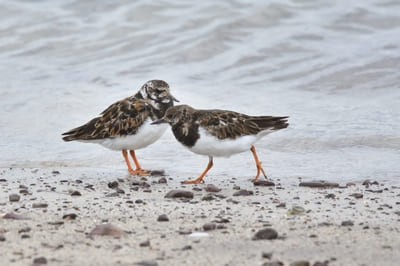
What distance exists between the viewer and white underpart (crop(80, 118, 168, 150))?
23.6 ft

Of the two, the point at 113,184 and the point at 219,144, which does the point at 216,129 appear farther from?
the point at 113,184

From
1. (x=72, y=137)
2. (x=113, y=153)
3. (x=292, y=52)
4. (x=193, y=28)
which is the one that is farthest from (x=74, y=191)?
(x=193, y=28)

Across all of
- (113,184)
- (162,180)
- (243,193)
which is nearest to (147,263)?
(243,193)

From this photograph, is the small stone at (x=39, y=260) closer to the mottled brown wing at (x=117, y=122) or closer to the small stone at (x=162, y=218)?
the small stone at (x=162, y=218)

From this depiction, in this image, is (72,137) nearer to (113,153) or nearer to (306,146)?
(113,153)

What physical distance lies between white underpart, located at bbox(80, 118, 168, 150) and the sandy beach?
0.35 m

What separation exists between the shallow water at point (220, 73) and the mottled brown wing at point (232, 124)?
0.67m

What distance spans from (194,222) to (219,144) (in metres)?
1.56

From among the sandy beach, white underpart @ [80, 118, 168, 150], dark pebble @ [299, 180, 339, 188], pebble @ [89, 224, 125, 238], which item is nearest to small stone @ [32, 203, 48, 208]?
the sandy beach

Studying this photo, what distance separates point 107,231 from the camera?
15.6 ft

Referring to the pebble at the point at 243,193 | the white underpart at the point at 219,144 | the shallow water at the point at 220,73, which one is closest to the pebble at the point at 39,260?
the pebble at the point at 243,193

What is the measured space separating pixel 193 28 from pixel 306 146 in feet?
19.4

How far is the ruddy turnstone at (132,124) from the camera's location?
7.22 meters

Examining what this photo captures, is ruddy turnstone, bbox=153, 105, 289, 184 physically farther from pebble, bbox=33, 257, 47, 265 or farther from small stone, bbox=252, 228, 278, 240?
pebble, bbox=33, 257, 47, 265
